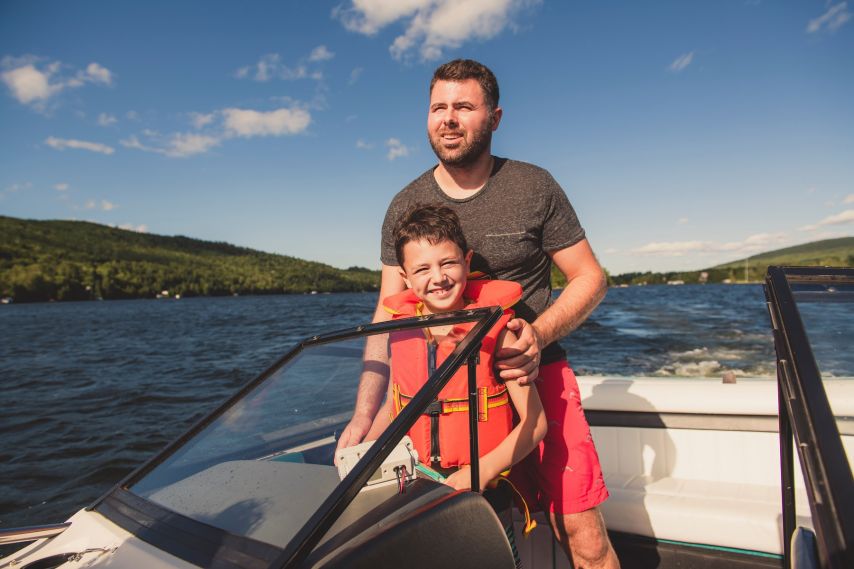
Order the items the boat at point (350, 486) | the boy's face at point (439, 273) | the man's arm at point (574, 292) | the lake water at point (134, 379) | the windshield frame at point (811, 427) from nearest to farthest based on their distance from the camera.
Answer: the windshield frame at point (811, 427) < the boat at point (350, 486) < the boy's face at point (439, 273) < the man's arm at point (574, 292) < the lake water at point (134, 379)

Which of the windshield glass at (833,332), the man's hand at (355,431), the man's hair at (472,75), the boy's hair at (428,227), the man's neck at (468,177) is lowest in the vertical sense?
the man's hand at (355,431)

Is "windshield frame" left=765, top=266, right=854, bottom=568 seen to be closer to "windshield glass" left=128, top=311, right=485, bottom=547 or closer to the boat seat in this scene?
"windshield glass" left=128, top=311, right=485, bottom=547

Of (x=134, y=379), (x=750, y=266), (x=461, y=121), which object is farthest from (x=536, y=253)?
(x=750, y=266)

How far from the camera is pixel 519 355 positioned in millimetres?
1487

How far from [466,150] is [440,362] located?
970 millimetres

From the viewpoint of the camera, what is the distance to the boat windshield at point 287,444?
1.16m

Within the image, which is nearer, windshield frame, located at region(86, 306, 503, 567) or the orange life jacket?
windshield frame, located at region(86, 306, 503, 567)

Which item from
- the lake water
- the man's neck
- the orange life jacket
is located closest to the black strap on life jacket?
the orange life jacket

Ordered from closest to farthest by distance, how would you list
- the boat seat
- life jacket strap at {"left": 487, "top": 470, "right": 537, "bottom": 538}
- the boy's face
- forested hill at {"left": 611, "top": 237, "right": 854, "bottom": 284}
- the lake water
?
life jacket strap at {"left": 487, "top": 470, "right": 537, "bottom": 538}
the boy's face
the boat seat
the lake water
forested hill at {"left": 611, "top": 237, "right": 854, "bottom": 284}

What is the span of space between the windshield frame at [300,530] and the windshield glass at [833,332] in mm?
690

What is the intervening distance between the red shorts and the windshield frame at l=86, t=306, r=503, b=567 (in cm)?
74

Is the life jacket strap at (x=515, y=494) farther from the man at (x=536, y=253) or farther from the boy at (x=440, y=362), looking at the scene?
the man at (x=536, y=253)

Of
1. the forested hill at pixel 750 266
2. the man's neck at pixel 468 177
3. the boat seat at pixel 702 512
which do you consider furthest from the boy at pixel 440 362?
the forested hill at pixel 750 266

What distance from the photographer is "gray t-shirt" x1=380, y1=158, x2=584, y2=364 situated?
199 centimetres
